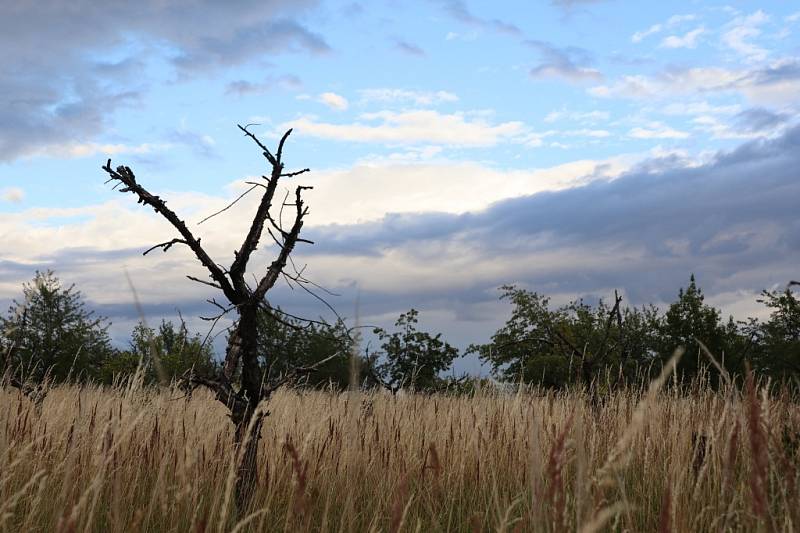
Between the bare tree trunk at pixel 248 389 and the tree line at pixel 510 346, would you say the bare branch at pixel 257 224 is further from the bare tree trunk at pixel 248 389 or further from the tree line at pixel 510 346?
the tree line at pixel 510 346

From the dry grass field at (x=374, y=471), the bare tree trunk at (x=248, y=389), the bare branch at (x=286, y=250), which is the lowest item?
the dry grass field at (x=374, y=471)

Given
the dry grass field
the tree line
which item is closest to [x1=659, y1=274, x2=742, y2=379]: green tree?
the tree line

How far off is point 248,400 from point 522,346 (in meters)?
15.9

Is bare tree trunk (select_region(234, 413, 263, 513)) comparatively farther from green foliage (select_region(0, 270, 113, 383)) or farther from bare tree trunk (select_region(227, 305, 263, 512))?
green foliage (select_region(0, 270, 113, 383))

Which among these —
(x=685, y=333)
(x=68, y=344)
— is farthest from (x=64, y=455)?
(x=685, y=333)

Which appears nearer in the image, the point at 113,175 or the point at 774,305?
the point at 113,175

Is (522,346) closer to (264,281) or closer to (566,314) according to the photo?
(566,314)

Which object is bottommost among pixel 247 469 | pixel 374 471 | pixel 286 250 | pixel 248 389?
pixel 374 471

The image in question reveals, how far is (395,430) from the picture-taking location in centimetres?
553

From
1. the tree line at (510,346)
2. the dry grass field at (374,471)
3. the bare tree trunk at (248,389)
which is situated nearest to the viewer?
the dry grass field at (374,471)

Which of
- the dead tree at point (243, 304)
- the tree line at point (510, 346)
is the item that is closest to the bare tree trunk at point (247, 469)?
the dead tree at point (243, 304)

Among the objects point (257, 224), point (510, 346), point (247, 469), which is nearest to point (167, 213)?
point (257, 224)

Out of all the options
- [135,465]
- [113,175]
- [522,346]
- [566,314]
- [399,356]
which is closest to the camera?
[113,175]

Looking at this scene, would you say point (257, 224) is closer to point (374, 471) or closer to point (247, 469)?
point (247, 469)
